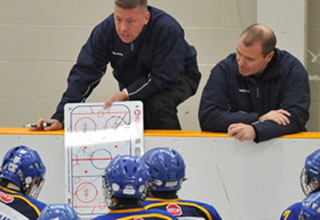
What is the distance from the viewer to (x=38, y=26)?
20.7 feet

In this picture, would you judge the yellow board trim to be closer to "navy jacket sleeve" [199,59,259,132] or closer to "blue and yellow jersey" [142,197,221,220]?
"navy jacket sleeve" [199,59,259,132]

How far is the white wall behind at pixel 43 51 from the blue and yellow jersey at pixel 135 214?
11.5 ft

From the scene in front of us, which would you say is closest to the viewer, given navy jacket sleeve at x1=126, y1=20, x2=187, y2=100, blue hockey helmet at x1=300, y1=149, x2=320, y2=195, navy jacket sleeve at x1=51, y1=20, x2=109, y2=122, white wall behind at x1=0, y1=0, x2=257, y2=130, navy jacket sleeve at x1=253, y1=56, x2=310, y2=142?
blue hockey helmet at x1=300, y1=149, x2=320, y2=195

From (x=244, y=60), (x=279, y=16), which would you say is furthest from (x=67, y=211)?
(x=279, y=16)

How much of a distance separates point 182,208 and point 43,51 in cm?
347

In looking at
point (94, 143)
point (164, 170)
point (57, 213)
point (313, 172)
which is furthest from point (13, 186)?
point (313, 172)

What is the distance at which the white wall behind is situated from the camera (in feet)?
20.7

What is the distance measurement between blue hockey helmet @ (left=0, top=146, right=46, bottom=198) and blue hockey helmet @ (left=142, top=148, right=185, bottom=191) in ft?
1.70

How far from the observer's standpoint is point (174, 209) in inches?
123

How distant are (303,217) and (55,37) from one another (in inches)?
166

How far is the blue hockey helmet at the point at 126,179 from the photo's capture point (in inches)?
112

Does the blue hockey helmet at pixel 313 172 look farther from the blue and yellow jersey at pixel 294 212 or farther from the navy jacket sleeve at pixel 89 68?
the navy jacket sleeve at pixel 89 68

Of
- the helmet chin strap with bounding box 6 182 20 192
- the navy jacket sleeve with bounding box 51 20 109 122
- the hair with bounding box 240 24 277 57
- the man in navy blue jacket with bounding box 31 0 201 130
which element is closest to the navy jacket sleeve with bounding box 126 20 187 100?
the man in navy blue jacket with bounding box 31 0 201 130

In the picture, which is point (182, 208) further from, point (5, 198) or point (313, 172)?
point (5, 198)
